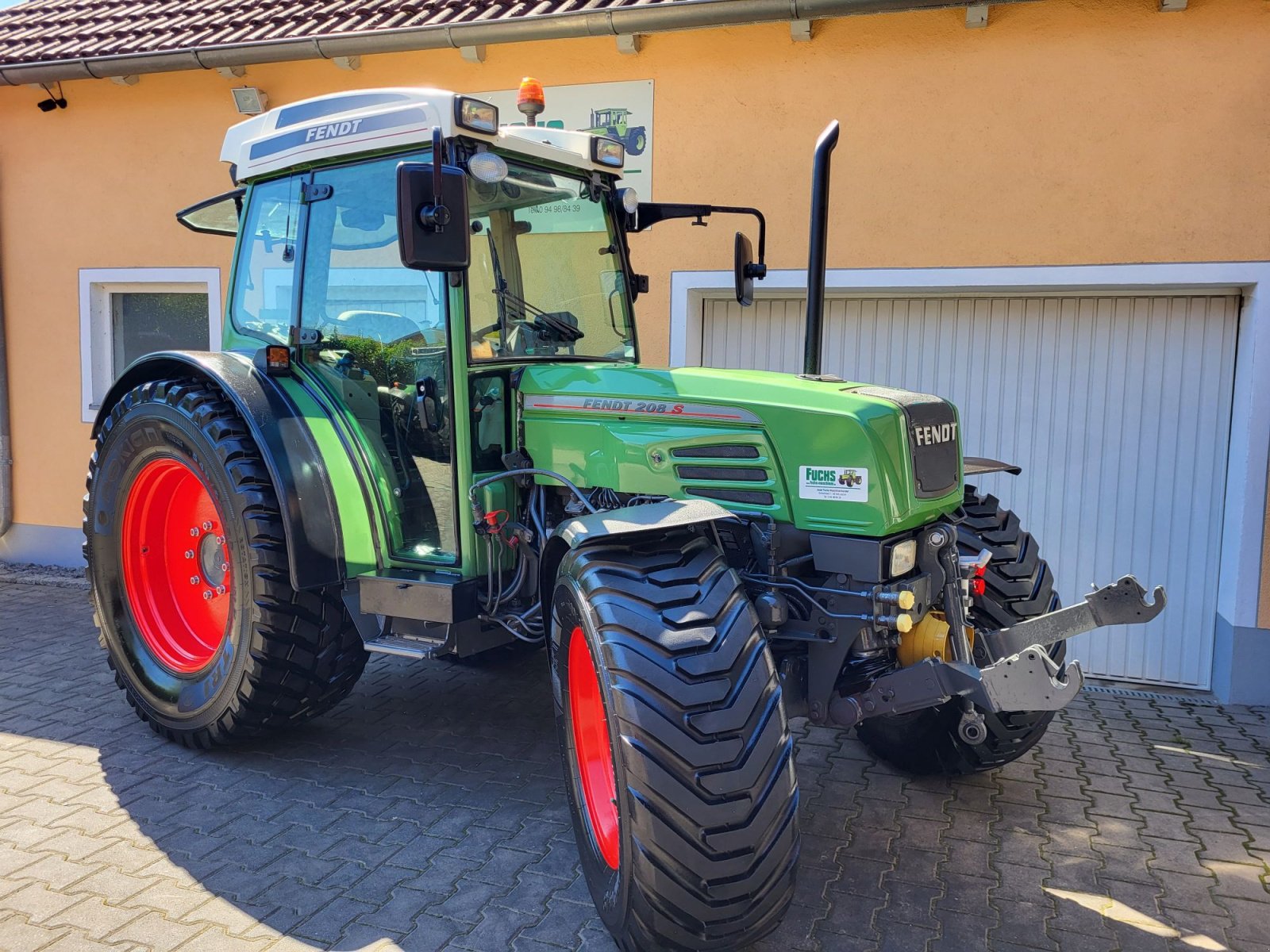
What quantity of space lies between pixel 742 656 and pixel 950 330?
3729mm

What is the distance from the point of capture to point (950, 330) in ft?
18.3

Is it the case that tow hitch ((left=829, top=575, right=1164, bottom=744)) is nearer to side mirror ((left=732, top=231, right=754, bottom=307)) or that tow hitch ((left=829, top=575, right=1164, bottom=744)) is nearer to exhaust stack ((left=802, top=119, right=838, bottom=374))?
exhaust stack ((left=802, top=119, right=838, bottom=374))

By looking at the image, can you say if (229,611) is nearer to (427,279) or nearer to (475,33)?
(427,279)

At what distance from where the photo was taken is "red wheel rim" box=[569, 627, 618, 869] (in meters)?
2.82

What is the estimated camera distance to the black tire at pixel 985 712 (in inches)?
136

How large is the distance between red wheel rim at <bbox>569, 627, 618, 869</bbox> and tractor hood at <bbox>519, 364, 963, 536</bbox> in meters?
0.59

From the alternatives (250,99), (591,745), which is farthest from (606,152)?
(250,99)

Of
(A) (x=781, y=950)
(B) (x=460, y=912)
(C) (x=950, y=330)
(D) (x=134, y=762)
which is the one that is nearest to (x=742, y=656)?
(A) (x=781, y=950)

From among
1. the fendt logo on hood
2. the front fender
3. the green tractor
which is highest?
the green tractor

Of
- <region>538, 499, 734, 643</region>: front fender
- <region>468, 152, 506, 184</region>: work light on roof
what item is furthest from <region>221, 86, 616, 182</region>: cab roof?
<region>538, 499, 734, 643</region>: front fender

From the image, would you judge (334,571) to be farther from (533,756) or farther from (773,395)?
(773,395)

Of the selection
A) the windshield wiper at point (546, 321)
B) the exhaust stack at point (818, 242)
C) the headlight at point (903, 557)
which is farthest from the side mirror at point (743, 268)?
the headlight at point (903, 557)

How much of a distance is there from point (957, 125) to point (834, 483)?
3153mm

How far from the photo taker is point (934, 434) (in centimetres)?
300
